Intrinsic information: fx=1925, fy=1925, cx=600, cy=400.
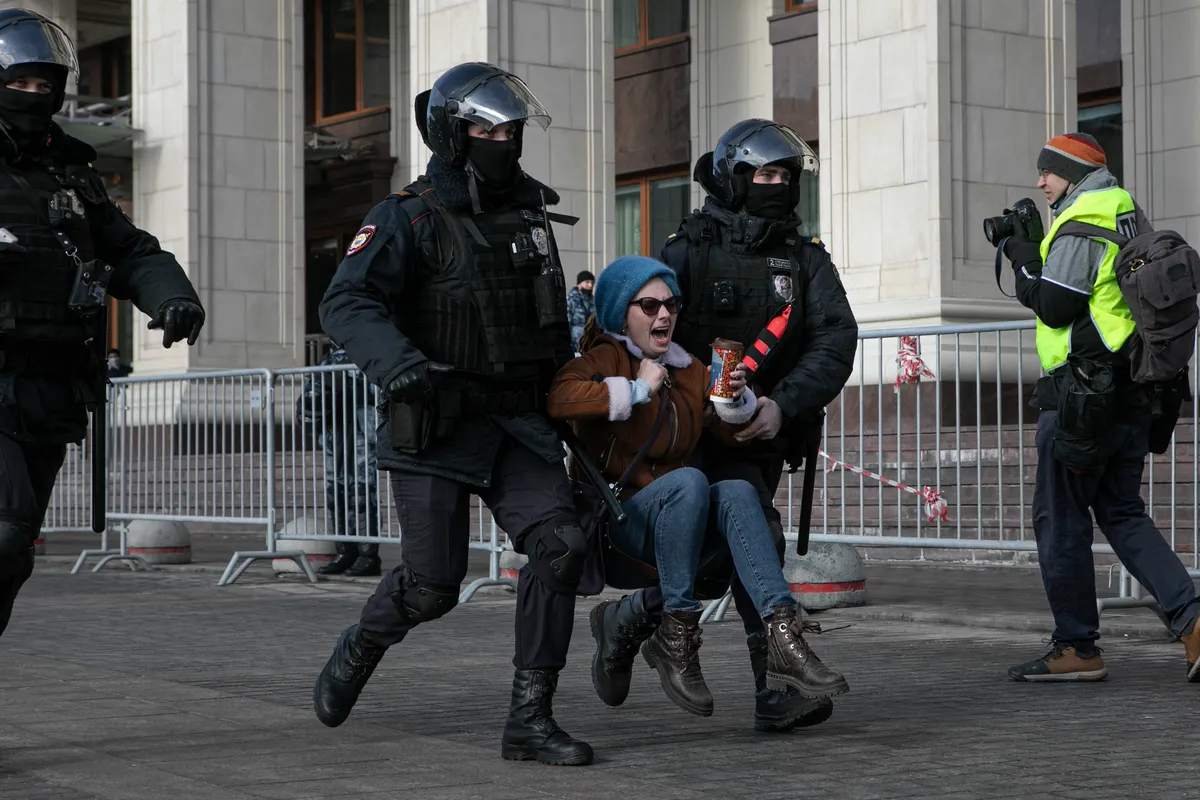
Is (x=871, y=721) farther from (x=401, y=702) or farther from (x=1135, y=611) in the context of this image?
(x=1135, y=611)

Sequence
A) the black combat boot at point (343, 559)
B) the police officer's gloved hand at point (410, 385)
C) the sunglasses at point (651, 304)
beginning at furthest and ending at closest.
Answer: the black combat boot at point (343, 559), the sunglasses at point (651, 304), the police officer's gloved hand at point (410, 385)

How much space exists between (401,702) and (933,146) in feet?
29.5

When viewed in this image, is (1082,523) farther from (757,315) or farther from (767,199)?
(767,199)

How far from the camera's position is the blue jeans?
540cm

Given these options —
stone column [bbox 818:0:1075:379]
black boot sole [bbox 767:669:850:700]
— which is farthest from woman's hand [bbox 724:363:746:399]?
stone column [bbox 818:0:1075:379]

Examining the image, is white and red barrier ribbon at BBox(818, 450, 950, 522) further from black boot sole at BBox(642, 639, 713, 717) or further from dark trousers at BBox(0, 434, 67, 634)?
dark trousers at BBox(0, 434, 67, 634)

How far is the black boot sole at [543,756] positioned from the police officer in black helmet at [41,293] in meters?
1.40

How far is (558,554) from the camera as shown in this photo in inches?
204

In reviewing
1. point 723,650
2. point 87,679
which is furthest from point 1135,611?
point 87,679

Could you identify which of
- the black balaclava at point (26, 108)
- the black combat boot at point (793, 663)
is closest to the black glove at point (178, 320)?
the black balaclava at point (26, 108)

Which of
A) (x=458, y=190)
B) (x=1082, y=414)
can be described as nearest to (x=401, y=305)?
(x=458, y=190)

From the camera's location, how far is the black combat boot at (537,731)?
16.8ft

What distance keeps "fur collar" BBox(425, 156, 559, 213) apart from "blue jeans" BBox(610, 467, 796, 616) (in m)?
0.88

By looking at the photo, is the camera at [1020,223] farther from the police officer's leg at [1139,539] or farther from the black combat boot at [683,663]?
the black combat boot at [683,663]
